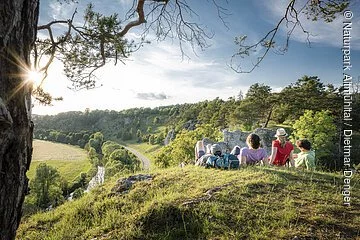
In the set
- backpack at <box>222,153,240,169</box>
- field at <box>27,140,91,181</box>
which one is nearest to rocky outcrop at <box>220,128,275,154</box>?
backpack at <box>222,153,240,169</box>

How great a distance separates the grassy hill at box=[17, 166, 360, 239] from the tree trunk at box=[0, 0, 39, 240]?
2.63 m

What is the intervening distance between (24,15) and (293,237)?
3.96 m

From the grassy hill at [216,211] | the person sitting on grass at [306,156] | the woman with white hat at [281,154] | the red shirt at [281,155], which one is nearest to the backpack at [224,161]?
the grassy hill at [216,211]

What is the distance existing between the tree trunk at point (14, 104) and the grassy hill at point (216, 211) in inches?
103

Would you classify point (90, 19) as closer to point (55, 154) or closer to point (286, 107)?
point (286, 107)

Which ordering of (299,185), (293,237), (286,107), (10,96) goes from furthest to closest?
(286,107), (299,185), (293,237), (10,96)

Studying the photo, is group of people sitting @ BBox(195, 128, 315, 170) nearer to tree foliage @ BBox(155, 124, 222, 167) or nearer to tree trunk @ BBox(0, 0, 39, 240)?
tree trunk @ BBox(0, 0, 39, 240)

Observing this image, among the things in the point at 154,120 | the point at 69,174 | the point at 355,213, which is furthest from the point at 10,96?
the point at 154,120

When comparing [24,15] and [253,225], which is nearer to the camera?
[24,15]

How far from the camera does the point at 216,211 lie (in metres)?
4.68

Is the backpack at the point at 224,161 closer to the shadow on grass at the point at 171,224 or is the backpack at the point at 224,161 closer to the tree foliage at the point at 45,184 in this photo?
the shadow on grass at the point at 171,224

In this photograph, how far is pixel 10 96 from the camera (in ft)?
6.55

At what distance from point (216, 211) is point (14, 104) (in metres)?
3.60

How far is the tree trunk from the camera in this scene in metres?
1.90
